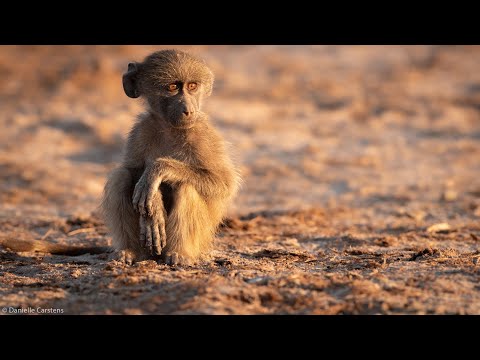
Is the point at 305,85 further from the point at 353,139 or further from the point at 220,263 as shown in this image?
the point at 220,263

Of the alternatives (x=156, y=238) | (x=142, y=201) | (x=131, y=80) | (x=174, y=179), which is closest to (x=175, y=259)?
(x=156, y=238)

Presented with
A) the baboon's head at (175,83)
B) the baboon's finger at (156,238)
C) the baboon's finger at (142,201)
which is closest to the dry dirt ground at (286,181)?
the baboon's finger at (156,238)

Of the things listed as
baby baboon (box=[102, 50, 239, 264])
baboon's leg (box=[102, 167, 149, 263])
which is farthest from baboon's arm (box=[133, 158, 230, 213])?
baboon's leg (box=[102, 167, 149, 263])

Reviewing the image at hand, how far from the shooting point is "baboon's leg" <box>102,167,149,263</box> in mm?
5652

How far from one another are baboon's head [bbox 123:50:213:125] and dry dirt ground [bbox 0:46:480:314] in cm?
87

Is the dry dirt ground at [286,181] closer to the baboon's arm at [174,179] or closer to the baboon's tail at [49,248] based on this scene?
the baboon's tail at [49,248]

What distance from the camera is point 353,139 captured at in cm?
1327

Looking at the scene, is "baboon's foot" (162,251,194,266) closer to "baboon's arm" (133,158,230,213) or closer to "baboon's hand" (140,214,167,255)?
"baboon's hand" (140,214,167,255)

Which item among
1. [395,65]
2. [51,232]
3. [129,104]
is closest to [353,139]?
[129,104]

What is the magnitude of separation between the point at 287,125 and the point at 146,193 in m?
8.63

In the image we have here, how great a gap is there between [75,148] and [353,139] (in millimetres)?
5162

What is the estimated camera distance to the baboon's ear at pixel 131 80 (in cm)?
588

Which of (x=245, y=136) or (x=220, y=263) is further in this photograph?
(x=245, y=136)

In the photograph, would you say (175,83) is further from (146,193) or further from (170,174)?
(146,193)
